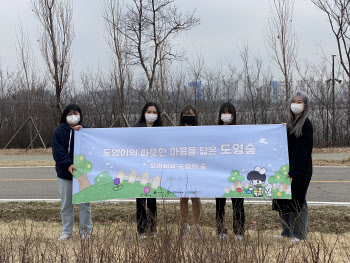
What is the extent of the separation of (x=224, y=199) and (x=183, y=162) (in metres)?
0.73

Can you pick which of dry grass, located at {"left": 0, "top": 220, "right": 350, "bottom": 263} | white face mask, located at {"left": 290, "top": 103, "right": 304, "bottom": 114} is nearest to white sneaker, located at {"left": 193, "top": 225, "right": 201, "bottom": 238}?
dry grass, located at {"left": 0, "top": 220, "right": 350, "bottom": 263}

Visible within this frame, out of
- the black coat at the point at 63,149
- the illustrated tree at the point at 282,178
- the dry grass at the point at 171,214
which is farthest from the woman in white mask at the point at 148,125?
the illustrated tree at the point at 282,178

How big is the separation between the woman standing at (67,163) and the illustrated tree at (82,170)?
0.07 meters

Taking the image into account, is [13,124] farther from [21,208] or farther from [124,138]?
[124,138]

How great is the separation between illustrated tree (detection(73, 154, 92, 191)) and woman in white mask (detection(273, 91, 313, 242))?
2476 millimetres

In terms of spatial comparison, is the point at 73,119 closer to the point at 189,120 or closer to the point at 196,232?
the point at 189,120

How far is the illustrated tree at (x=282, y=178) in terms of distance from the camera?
4.73 meters

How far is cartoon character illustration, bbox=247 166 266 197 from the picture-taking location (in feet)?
15.7

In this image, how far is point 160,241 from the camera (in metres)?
3.14

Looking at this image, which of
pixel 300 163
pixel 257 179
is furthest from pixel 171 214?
pixel 300 163

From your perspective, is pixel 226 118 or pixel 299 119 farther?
pixel 226 118

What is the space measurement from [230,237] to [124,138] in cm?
252

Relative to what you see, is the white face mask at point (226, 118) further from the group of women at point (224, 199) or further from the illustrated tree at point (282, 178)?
the illustrated tree at point (282, 178)

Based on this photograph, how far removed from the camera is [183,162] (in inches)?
199
